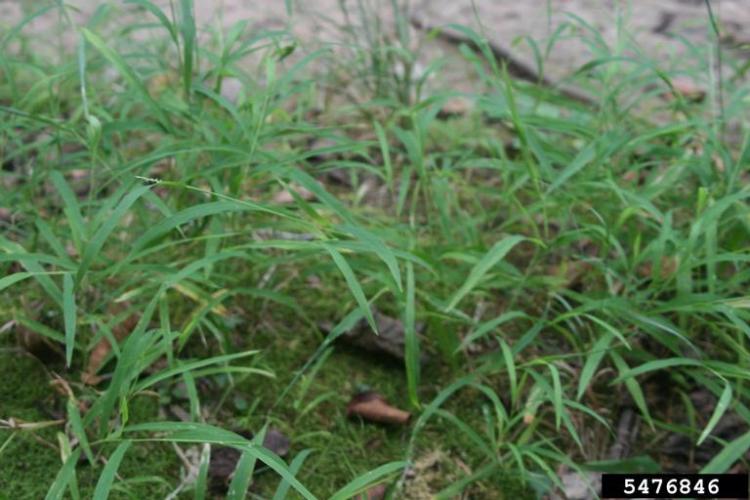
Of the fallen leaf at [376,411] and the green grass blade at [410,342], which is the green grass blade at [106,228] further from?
the fallen leaf at [376,411]

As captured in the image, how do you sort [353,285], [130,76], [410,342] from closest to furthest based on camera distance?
[353,285] < [410,342] < [130,76]

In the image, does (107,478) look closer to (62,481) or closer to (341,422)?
(62,481)

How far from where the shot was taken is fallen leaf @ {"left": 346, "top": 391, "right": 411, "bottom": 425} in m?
1.73

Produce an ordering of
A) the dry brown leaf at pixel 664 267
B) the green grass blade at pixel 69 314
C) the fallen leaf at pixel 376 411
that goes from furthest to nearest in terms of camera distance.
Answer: the dry brown leaf at pixel 664 267 < the fallen leaf at pixel 376 411 < the green grass blade at pixel 69 314

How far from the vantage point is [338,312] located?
192 centimetres

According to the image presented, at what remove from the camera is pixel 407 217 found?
2.28 meters

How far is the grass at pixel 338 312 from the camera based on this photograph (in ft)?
5.06

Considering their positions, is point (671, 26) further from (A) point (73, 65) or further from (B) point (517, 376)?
(A) point (73, 65)

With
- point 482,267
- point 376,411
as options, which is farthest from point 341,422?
point 482,267

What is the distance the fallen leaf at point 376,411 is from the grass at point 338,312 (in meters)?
0.02

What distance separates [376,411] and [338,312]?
0.27 metres

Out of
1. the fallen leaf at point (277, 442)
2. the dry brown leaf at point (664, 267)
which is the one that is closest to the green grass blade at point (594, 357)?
the dry brown leaf at point (664, 267)

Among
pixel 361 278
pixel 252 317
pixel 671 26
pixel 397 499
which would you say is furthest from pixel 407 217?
pixel 671 26

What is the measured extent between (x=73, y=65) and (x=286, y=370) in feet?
2.43
